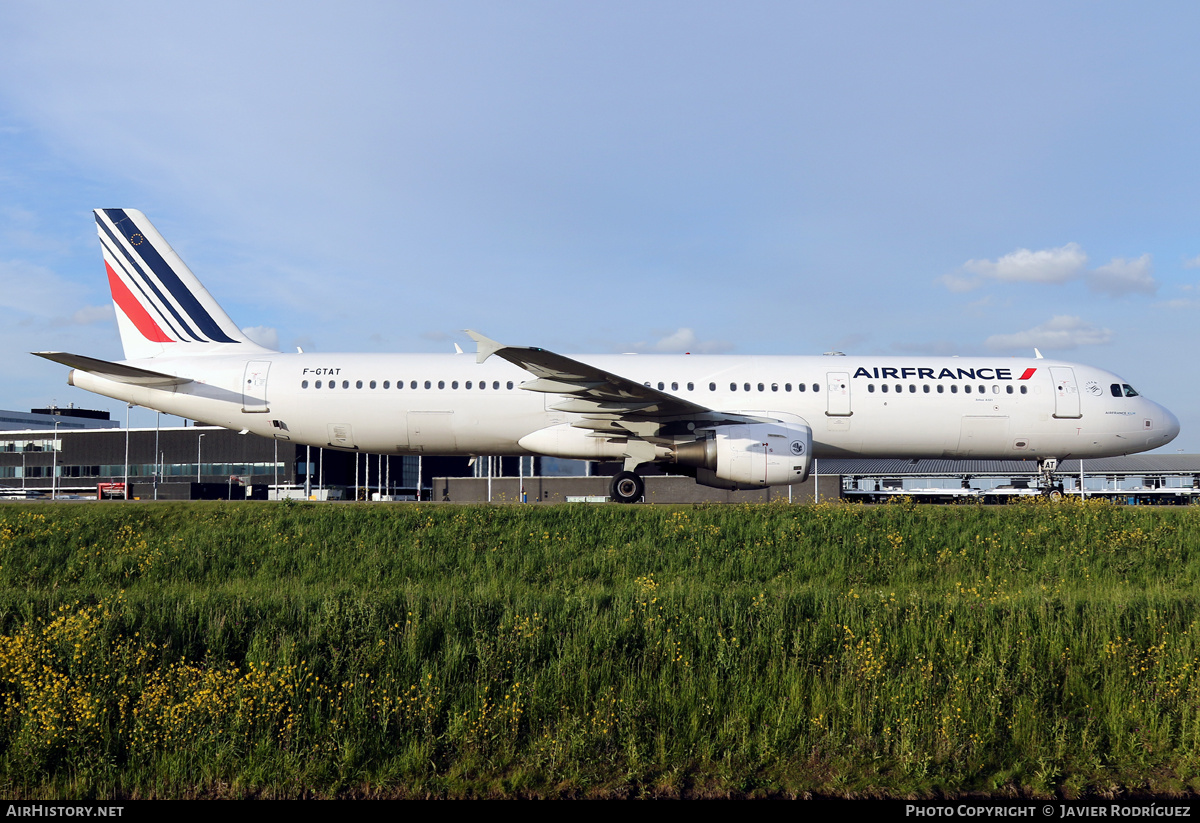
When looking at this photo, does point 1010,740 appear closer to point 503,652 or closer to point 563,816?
point 563,816

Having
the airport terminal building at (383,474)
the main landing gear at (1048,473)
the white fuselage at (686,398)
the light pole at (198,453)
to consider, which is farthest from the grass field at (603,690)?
the light pole at (198,453)

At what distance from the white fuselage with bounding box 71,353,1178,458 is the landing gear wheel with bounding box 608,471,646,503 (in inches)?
67.0

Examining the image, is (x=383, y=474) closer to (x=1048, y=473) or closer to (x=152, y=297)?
(x=152, y=297)

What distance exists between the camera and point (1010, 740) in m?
6.67

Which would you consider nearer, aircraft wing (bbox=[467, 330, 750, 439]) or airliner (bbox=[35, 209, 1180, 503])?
aircraft wing (bbox=[467, 330, 750, 439])

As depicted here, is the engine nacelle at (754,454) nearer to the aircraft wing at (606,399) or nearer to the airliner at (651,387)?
the aircraft wing at (606,399)

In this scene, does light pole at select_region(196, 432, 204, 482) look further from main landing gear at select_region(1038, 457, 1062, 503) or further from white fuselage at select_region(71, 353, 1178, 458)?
main landing gear at select_region(1038, 457, 1062, 503)

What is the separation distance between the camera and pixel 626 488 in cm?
1966

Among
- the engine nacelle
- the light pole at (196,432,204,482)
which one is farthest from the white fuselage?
the light pole at (196,432,204,482)

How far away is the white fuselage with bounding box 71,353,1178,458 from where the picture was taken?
20.3 meters

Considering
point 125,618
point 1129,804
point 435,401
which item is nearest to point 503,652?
point 125,618

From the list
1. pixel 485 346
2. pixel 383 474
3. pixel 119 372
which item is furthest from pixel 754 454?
pixel 383 474

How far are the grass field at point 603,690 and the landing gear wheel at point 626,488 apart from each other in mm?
7890

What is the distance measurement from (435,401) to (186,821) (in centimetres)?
1519
